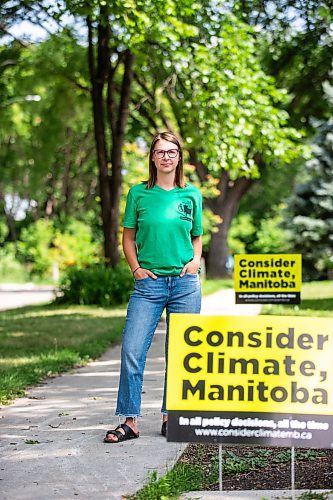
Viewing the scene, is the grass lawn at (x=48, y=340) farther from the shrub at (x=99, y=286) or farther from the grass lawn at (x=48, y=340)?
the shrub at (x=99, y=286)

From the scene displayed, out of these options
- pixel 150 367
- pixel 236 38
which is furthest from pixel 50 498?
pixel 236 38

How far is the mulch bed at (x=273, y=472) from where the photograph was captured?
509cm

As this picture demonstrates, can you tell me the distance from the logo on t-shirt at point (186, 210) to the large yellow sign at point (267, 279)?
6552 mm

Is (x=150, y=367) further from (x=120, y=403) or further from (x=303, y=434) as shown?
(x=303, y=434)

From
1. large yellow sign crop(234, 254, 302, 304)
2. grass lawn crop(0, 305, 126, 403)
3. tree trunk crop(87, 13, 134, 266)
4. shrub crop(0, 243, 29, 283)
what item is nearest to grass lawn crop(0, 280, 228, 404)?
grass lawn crop(0, 305, 126, 403)

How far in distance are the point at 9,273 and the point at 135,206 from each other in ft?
123

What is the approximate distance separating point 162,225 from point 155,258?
224 millimetres

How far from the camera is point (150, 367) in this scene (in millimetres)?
10148

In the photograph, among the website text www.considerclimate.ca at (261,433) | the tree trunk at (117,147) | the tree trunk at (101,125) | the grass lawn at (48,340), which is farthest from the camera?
the tree trunk at (117,147)

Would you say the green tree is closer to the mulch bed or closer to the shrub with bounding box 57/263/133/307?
the shrub with bounding box 57/263/133/307

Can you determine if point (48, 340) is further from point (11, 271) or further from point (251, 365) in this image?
point (11, 271)

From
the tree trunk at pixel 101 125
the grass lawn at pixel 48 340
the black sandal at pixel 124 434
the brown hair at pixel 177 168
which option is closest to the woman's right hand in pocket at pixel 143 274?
the brown hair at pixel 177 168

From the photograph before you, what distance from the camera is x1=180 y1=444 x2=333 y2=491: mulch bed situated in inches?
201

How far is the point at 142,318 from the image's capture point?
620 cm
